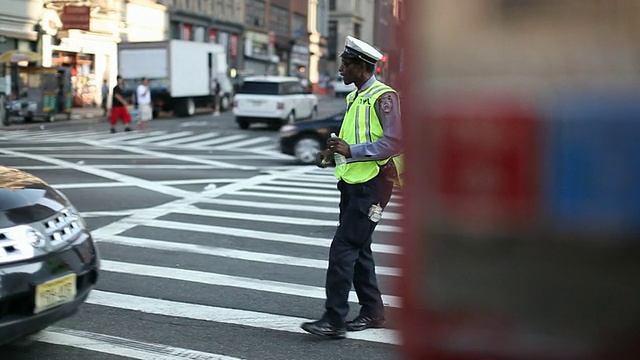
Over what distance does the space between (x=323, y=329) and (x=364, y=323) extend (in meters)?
0.46

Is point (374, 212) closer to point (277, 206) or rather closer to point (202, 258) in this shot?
point (202, 258)

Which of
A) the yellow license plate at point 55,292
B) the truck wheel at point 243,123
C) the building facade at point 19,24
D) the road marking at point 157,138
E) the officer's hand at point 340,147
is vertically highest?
the building facade at point 19,24

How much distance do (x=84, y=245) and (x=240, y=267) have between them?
2731 millimetres

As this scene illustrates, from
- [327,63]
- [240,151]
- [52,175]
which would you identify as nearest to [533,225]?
[52,175]

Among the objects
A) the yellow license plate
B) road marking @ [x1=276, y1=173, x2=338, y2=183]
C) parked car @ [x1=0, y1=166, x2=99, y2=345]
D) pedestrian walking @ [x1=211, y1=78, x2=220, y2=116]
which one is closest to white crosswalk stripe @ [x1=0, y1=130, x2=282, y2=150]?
road marking @ [x1=276, y1=173, x2=338, y2=183]

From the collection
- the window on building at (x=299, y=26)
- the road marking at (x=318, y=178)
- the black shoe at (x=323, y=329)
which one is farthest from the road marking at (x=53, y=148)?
the window on building at (x=299, y=26)

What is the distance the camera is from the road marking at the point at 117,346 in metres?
5.05

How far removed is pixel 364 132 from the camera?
5.18m

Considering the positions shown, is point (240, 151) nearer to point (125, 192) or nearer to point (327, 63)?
point (125, 192)

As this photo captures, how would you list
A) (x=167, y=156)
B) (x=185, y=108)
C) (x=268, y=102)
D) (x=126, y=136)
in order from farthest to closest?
(x=185, y=108)
(x=268, y=102)
(x=126, y=136)
(x=167, y=156)

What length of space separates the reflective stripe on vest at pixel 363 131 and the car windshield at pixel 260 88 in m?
22.4

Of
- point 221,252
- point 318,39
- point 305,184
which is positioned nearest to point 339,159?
point 221,252

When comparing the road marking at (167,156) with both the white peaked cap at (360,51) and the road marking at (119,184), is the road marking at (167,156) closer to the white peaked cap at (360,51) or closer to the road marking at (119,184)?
the road marking at (119,184)

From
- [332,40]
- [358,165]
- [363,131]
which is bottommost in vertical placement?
[358,165]
